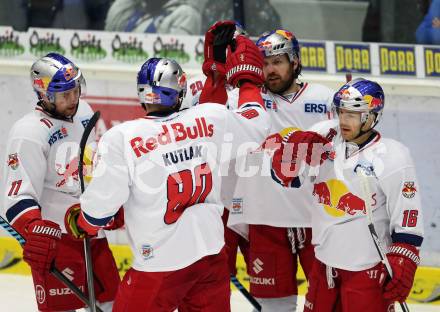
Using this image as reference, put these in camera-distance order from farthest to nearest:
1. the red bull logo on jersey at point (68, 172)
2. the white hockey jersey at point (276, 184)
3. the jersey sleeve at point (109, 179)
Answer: the white hockey jersey at point (276, 184), the red bull logo on jersey at point (68, 172), the jersey sleeve at point (109, 179)

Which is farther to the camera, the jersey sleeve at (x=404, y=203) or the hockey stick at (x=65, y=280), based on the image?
the hockey stick at (x=65, y=280)

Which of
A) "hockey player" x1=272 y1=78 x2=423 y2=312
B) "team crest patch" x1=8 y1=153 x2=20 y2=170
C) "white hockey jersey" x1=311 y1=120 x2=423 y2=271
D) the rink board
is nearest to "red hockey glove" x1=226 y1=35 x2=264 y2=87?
"hockey player" x1=272 y1=78 x2=423 y2=312

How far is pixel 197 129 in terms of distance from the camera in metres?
4.08

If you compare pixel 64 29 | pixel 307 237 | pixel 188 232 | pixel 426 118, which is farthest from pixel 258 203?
pixel 64 29

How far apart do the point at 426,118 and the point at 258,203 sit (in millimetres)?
1354

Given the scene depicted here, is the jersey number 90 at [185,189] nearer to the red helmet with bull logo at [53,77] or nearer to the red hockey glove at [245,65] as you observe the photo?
the red hockey glove at [245,65]

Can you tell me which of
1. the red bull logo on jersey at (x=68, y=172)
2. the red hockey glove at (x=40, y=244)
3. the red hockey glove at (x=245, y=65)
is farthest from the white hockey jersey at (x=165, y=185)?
the red bull logo on jersey at (x=68, y=172)

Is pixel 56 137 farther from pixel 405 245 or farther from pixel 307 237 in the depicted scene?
pixel 405 245

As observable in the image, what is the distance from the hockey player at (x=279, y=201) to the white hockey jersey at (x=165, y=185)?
29.9 inches

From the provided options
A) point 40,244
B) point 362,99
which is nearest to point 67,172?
point 40,244

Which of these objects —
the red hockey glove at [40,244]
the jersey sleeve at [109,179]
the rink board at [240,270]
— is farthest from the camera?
→ the rink board at [240,270]

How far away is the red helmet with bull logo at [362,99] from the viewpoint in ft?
14.4

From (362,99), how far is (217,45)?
666mm

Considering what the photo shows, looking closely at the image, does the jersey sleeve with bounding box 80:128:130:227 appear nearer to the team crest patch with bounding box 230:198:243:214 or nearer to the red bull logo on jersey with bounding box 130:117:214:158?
the red bull logo on jersey with bounding box 130:117:214:158
